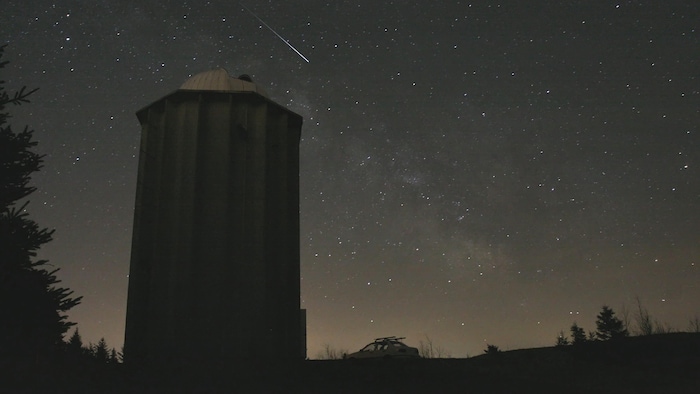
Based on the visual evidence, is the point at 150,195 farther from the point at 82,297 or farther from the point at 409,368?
the point at 409,368

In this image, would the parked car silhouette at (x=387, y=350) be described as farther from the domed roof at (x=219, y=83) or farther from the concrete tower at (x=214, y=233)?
the domed roof at (x=219, y=83)

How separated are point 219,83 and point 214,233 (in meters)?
5.09

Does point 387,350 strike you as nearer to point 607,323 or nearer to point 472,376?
point 472,376

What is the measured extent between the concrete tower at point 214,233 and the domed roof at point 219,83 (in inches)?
2.5

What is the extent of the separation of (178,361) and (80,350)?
15.5 feet

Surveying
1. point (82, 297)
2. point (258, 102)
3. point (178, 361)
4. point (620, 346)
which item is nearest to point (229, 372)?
point (178, 361)

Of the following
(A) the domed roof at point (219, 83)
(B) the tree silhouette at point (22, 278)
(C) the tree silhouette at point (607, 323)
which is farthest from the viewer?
(C) the tree silhouette at point (607, 323)

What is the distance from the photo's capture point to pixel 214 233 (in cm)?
1817

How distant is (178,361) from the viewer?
56.1ft

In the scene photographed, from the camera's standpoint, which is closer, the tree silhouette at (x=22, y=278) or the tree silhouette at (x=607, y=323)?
the tree silhouette at (x=22, y=278)

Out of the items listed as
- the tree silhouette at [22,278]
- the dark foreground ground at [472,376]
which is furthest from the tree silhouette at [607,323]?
the tree silhouette at [22,278]

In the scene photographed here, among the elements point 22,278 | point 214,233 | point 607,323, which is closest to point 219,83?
point 214,233

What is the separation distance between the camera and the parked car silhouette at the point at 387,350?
66.7 ft

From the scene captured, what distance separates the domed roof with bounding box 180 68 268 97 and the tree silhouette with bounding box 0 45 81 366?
315 inches
